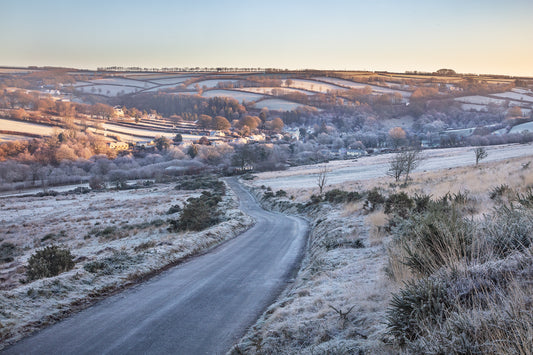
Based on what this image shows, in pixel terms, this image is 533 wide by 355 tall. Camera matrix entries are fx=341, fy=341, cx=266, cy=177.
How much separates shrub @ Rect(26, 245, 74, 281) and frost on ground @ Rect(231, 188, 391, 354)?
9.64 meters

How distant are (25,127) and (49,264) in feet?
552

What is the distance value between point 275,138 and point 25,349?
179m

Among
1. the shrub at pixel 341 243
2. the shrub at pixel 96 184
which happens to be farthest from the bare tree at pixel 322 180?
the shrub at pixel 96 184

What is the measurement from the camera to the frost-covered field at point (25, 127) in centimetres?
14362

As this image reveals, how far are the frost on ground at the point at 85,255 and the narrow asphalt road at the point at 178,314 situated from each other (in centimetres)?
72

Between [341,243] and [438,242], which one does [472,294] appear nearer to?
[438,242]

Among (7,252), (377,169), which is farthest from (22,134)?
(377,169)

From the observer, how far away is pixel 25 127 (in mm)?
149750

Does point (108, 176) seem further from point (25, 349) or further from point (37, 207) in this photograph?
point (25, 349)

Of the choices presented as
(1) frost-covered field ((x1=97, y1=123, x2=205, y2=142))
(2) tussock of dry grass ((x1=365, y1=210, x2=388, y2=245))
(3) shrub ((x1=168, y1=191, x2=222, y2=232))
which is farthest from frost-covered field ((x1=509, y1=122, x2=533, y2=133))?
(1) frost-covered field ((x1=97, y1=123, x2=205, y2=142))

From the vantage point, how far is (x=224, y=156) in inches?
5364

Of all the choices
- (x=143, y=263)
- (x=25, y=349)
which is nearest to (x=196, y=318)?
(x=25, y=349)

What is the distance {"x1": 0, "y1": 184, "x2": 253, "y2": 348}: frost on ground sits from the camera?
31.4 ft

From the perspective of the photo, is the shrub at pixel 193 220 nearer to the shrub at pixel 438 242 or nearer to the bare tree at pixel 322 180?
the shrub at pixel 438 242
